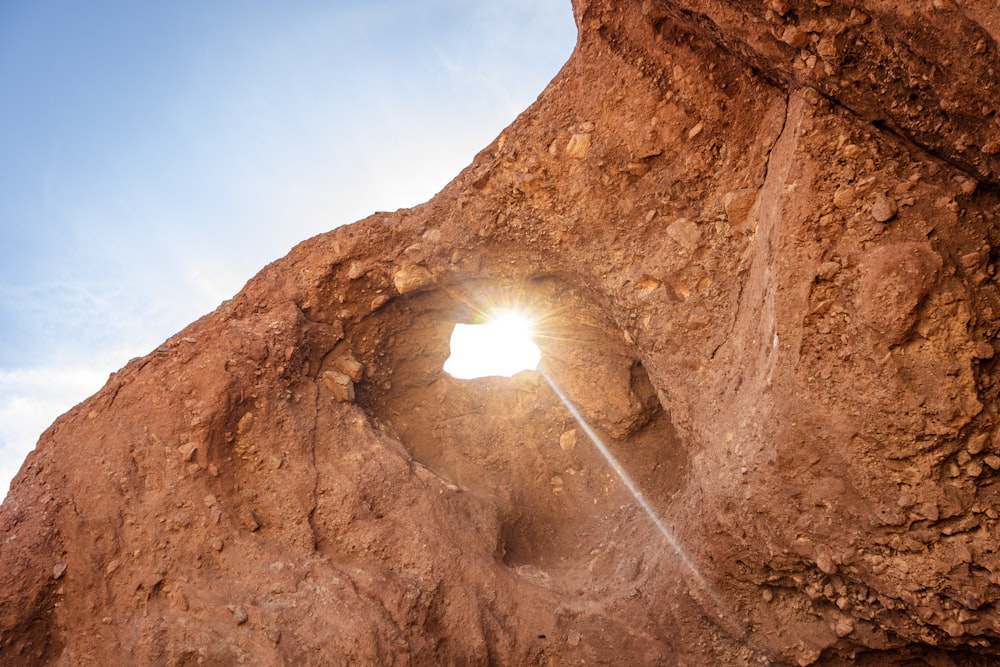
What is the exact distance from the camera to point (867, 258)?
3082mm

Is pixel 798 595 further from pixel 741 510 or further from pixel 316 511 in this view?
pixel 316 511

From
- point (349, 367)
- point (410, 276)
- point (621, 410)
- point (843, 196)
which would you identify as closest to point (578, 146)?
point (410, 276)

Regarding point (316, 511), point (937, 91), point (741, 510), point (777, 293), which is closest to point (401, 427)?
point (316, 511)

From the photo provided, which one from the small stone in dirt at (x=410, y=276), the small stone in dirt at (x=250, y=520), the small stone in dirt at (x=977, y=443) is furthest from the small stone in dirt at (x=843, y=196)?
the small stone in dirt at (x=250, y=520)

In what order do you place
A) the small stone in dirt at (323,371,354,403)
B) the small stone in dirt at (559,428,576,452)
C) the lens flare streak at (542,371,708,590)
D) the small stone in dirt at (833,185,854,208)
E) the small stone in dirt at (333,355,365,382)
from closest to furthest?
the small stone in dirt at (833,185,854,208)
the lens flare streak at (542,371,708,590)
the small stone in dirt at (323,371,354,403)
the small stone in dirt at (333,355,365,382)
the small stone in dirt at (559,428,576,452)

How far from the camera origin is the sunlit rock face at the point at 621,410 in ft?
9.62

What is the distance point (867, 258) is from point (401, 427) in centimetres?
425

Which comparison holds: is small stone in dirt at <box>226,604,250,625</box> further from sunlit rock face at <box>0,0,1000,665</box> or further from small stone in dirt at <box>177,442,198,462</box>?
small stone in dirt at <box>177,442,198,462</box>

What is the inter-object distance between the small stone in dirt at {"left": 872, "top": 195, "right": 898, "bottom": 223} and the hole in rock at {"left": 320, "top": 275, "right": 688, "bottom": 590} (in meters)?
2.34

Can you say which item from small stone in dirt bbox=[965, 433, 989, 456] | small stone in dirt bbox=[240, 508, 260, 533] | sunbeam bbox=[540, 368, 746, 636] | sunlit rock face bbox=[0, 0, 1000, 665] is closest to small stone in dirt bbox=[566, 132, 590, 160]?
sunlit rock face bbox=[0, 0, 1000, 665]

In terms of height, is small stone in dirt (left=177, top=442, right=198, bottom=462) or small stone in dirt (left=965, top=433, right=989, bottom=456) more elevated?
small stone in dirt (left=177, top=442, right=198, bottom=462)

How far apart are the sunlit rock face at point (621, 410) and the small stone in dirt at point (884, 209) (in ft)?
0.04

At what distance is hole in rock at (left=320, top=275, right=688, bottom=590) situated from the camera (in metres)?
5.38

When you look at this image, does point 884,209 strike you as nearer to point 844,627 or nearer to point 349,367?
point 844,627
